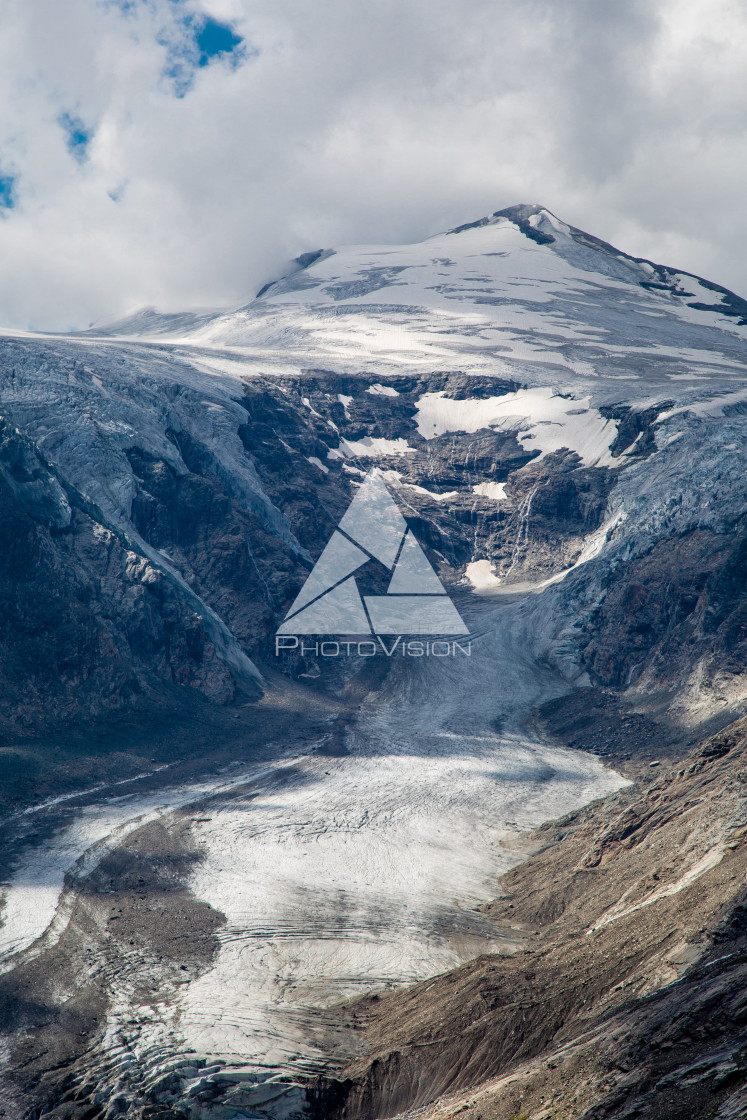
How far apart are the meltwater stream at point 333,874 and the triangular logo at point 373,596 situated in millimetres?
14483

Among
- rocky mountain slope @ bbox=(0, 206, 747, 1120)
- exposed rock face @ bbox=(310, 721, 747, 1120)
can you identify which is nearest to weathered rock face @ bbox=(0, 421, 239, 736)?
rocky mountain slope @ bbox=(0, 206, 747, 1120)

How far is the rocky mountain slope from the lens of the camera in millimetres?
15789

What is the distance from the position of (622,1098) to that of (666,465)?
72.0 m

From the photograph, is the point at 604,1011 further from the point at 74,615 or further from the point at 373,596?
the point at 373,596

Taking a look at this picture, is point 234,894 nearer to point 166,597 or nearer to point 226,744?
point 226,744

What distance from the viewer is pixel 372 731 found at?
51.2 m

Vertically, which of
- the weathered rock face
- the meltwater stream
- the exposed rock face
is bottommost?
the meltwater stream

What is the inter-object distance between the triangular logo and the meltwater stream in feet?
47.5

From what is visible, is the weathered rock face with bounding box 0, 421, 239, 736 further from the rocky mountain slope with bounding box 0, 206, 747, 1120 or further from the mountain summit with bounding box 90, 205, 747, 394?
the mountain summit with bounding box 90, 205, 747, 394

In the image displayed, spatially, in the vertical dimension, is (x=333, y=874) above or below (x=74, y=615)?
below

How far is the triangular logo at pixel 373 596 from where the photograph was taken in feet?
231

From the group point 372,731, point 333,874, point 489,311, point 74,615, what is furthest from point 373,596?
point 489,311

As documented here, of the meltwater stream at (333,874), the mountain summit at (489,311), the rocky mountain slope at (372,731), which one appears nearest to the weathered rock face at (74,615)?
the rocky mountain slope at (372,731)

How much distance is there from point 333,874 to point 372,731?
70.4 feet
